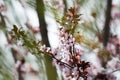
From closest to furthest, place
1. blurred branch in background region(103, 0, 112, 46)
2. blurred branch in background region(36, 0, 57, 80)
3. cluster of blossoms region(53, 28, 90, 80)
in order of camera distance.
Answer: cluster of blossoms region(53, 28, 90, 80)
blurred branch in background region(36, 0, 57, 80)
blurred branch in background region(103, 0, 112, 46)

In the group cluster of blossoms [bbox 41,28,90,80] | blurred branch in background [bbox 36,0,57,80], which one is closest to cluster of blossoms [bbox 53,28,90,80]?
cluster of blossoms [bbox 41,28,90,80]

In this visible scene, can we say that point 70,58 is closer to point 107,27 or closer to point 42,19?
point 42,19

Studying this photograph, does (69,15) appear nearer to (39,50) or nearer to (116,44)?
(39,50)

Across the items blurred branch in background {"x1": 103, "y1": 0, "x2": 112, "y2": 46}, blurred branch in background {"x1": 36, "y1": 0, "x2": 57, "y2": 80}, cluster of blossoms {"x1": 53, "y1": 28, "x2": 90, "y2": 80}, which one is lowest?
cluster of blossoms {"x1": 53, "y1": 28, "x2": 90, "y2": 80}

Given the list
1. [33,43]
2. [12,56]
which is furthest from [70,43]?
[12,56]

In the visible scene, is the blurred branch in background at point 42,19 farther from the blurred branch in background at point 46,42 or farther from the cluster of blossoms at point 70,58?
the cluster of blossoms at point 70,58

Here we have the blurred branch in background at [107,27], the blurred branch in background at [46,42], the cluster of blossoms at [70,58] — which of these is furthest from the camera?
the blurred branch in background at [107,27]

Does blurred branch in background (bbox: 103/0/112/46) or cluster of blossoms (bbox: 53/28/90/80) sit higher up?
blurred branch in background (bbox: 103/0/112/46)

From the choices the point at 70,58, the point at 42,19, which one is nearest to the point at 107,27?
the point at 42,19

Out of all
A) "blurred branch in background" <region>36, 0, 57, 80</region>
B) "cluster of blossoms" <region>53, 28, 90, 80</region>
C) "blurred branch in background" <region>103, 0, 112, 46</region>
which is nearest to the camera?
"cluster of blossoms" <region>53, 28, 90, 80</region>

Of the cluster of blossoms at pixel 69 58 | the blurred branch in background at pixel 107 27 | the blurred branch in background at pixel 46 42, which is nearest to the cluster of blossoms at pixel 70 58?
the cluster of blossoms at pixel 69 58

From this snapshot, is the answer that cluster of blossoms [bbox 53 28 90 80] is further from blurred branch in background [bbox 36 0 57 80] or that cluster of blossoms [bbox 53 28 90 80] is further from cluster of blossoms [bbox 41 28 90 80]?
blurred branch in background [bbox 36 0 57 80]
